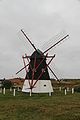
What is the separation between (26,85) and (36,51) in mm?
5033

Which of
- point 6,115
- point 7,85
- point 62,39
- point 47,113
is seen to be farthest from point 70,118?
point 7,85

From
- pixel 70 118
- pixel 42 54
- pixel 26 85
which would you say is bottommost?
pixel 70 118

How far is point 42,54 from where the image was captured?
43.8 metres

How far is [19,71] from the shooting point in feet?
159

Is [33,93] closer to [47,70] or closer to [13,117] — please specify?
[47,70]

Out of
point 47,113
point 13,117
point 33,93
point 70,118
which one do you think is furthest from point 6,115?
point 33,93

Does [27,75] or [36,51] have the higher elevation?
[36,51]

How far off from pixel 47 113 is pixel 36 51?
24468 millimetres

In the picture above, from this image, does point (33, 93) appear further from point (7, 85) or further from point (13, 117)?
point (13, 117)

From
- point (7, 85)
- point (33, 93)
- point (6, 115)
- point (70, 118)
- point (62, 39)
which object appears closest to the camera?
point (70, 118)

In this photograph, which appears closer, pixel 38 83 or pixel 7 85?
pixel 38 83

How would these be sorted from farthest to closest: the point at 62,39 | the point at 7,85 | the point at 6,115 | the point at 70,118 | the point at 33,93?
the point at 7,85 → the point at 62,39 → the point at 33,93 → the point at 6,115 → the point at 70,118

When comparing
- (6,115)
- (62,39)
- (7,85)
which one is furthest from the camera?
(7,85)

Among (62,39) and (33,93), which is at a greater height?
(62,39)
